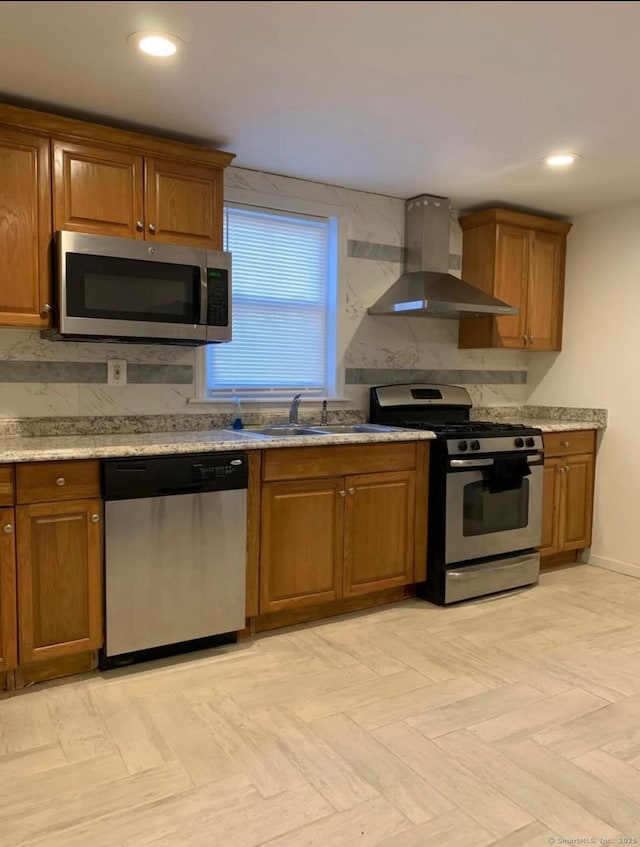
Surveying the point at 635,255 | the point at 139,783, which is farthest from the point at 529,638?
the point at 635,255

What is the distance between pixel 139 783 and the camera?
1941mm

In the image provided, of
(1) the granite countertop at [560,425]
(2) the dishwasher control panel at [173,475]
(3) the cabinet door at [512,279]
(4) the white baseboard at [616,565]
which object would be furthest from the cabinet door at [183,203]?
(4) the white baseboard at [616,565]

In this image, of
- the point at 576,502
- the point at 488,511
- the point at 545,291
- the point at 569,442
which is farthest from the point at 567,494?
the point at 545,291

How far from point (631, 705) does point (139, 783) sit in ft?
5.90

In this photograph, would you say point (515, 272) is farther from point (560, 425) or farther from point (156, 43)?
point (156, 43)

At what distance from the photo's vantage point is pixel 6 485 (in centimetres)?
235

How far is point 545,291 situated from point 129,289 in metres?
2.86

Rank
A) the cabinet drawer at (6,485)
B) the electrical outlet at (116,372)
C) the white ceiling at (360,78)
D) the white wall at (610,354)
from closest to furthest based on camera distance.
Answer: the white ceiling at (360,78) < the cabinet drawer at (6,485) < the electrical outlet at (116,372) < the white wall at (610,354)

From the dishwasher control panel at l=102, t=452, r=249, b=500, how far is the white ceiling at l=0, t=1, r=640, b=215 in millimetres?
1453

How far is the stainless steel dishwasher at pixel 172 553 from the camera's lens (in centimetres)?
257

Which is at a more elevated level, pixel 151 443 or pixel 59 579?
pixel 151 443

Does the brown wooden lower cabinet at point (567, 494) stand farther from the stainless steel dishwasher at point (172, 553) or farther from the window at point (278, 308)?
the stainless steel dishwasher at point (172, 553)

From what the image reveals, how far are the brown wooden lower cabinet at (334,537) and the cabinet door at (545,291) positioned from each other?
5.38 feet

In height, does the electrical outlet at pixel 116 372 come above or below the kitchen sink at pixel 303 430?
above
